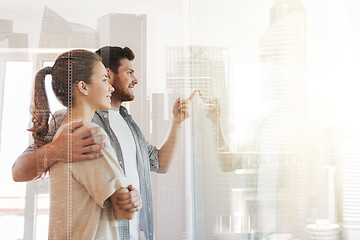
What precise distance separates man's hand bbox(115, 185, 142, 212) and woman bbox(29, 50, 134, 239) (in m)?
0.02

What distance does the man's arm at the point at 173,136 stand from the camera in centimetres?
152

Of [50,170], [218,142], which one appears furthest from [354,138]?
[50,170]

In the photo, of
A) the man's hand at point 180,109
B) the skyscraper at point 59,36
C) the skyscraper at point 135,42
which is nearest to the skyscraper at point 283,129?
the man's hand at point 180,109

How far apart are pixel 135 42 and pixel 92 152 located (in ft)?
1.49

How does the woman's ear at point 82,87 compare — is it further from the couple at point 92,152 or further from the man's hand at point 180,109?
the man's hand at point 180,109

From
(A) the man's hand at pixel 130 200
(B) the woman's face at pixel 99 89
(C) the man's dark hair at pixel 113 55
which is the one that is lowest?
(A) the man's hand at pixel 130 200

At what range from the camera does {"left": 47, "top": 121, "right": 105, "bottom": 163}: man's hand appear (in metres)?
1.43

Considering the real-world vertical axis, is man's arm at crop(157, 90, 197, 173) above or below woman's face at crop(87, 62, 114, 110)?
below

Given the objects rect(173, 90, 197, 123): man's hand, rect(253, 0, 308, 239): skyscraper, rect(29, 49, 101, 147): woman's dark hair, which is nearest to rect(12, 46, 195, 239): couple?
rect(29, 49, 101, 147): woman's dark hair

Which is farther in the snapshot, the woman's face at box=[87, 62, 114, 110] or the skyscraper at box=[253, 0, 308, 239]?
the skyscraper at box=[253, 0, 308, 239]

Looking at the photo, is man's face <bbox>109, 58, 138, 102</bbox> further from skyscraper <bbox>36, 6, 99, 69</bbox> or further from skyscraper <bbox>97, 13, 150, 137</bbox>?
skyscraper <bbox>36, 6, 99, 69</bbox>

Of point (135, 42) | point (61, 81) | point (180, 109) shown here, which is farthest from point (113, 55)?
point (180, 109)

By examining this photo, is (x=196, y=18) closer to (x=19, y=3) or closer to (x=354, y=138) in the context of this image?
(x=19, y=3)

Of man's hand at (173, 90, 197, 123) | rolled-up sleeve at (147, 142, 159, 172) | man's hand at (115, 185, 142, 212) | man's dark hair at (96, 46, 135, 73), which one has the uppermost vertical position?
man's dark hair at (96, 46, 135, 73)
